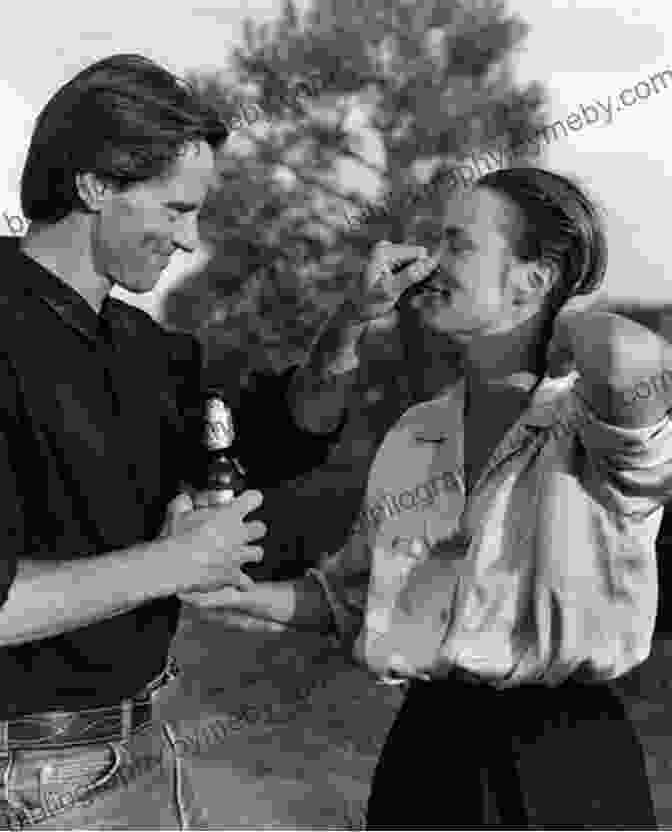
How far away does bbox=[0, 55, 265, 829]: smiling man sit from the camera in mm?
2225

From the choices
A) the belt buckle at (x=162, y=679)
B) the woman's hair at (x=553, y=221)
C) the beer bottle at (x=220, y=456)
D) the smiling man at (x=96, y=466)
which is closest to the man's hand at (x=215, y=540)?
the smiling man at (x=96, y=466)

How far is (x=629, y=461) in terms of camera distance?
1916mm

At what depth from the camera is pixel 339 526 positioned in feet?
39.7

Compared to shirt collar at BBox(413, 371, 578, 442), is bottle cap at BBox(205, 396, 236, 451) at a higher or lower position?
higher

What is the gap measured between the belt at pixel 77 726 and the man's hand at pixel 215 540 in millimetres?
340

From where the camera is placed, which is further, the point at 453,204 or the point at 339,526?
the point at 339,526

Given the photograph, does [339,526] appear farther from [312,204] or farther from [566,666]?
[566,666]

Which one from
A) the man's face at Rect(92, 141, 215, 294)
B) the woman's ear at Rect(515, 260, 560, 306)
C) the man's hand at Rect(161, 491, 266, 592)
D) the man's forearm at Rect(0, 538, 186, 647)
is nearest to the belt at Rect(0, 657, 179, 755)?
the man's forearm at Rect(0, 538, 186, 647)

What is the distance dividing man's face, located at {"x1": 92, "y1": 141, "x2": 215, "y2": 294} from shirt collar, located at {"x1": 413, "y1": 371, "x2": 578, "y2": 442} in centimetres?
63

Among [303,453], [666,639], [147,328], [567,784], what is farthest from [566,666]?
[666,639]

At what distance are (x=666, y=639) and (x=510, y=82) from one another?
731cm

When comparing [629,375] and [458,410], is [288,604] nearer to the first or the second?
[458,410]

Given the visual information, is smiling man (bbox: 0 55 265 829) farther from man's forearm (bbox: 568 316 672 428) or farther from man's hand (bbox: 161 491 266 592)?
man's forearm (bbox: 568 316 672 428)

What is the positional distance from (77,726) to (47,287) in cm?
86
